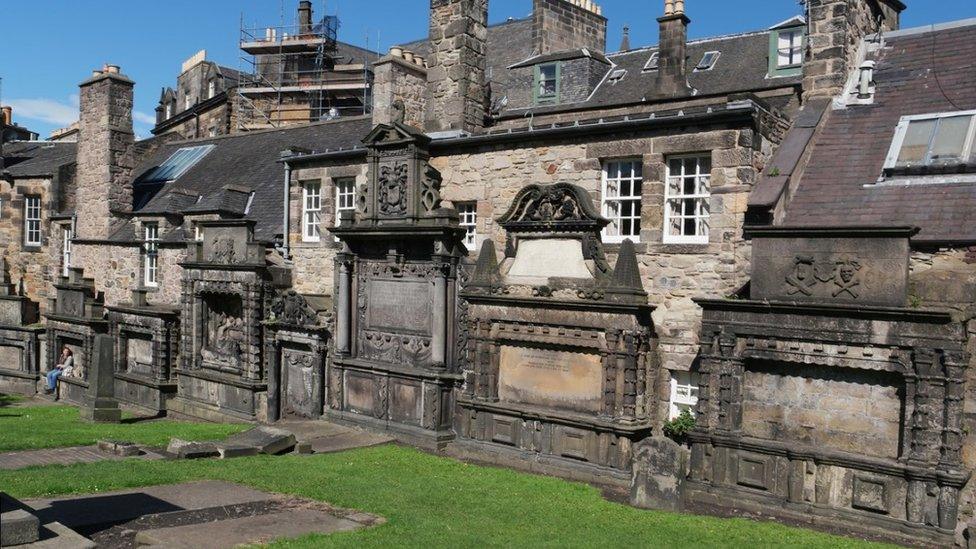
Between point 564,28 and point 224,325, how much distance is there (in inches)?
705

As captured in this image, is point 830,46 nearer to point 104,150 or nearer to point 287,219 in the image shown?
point 287,219

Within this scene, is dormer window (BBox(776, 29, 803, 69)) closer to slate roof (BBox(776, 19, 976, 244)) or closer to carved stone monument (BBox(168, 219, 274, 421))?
Result: slate roof (BBox(776, 19, 976, 244))

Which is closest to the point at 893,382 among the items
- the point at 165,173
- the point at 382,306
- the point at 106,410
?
the point at 382,306

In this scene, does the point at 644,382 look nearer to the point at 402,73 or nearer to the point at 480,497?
the point at 480,497

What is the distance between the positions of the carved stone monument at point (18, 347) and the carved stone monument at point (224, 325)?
7681 mm

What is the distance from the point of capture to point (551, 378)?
13766mm

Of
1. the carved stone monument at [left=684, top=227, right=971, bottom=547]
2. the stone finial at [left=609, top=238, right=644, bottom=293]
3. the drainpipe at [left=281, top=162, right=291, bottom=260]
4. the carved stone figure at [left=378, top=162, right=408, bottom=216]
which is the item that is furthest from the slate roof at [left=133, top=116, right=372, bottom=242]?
the carved stone monument at [left=684, top=227, right=971, bottom=547]

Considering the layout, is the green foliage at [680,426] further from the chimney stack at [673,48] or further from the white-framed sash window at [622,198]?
the chimney stack at [673,48]

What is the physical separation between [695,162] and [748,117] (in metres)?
1.21

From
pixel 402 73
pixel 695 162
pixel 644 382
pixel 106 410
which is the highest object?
pixel 402 73

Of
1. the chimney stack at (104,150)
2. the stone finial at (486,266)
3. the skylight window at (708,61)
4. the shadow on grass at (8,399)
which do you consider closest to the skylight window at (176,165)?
the chimney stack at (104,150)

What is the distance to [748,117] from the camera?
12609 mm

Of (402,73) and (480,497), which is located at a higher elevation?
(402,73)

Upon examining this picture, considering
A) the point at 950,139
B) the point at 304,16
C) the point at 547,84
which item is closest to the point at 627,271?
the point at 950,139
